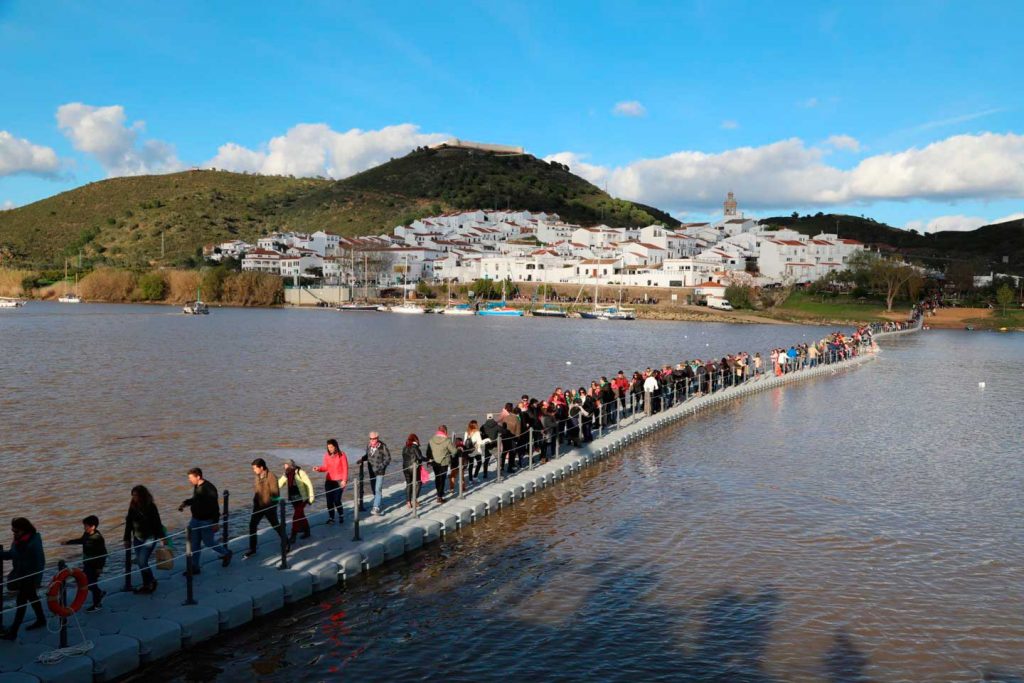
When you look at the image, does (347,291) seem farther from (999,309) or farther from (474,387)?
(474,387)

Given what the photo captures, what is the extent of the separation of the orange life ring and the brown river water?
4.17 ft

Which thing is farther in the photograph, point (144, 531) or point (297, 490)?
point (297, 490)

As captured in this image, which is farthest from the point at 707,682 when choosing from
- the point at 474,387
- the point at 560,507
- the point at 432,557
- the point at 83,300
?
the point at 83,300

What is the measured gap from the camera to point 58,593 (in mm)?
8789

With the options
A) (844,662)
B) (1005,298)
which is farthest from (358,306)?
(844,662)

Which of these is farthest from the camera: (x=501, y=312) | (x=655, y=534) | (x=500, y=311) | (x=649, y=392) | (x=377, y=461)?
(x=501, y=312)

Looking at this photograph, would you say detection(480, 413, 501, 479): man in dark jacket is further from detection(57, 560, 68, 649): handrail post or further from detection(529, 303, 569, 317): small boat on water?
detection(529, 303, 569, 317): small boat on water

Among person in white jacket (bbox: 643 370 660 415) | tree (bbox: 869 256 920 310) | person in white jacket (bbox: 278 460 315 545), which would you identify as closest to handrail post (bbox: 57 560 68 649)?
person in white jacket (bbox: 278 460 315 545)

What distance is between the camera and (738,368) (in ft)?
115

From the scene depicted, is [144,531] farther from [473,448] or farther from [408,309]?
[408,309]

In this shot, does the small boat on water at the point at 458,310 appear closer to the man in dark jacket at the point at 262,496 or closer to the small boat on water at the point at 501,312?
the small boat on water at the point at 501,312

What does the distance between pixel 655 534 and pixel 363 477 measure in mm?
5853

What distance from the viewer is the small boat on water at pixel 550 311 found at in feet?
420

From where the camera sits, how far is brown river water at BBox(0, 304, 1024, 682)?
1012 centimetres
